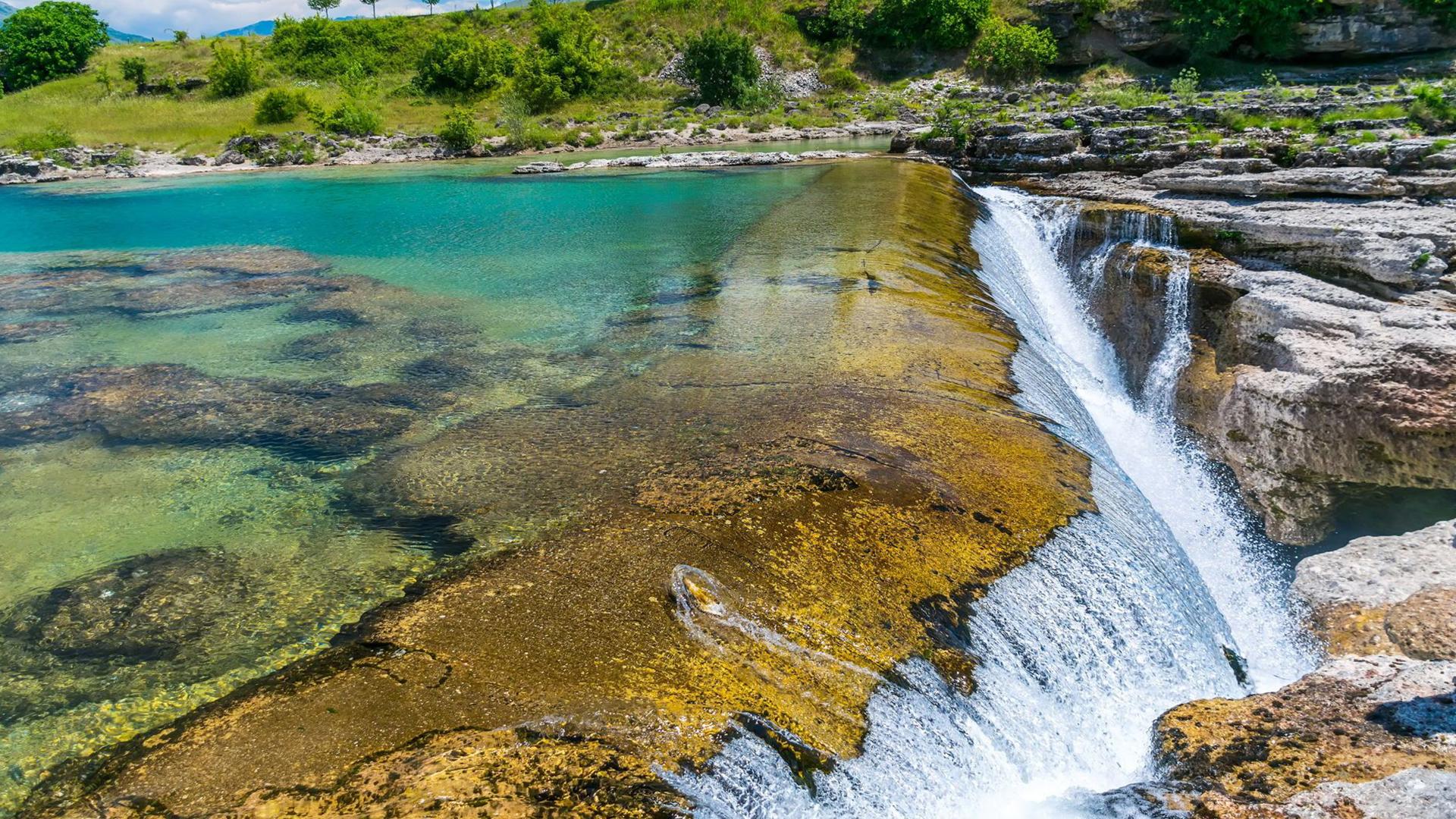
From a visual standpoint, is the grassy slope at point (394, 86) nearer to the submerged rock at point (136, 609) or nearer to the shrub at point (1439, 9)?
the shrub at point (1439, 9)

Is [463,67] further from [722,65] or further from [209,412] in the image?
[209,412]

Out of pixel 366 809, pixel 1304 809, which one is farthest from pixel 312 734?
pixel 1304 809

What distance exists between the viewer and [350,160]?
41062mm

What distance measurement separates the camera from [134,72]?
52.9 m

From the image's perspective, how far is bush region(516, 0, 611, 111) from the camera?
51406mm

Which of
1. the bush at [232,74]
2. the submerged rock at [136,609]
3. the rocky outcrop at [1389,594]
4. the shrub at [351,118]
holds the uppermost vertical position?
the bush at [232,74]

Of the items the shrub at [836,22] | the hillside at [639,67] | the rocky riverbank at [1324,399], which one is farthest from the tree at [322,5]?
the rocky riverbank at [1324,399]

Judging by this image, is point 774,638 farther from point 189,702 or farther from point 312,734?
point 189,702

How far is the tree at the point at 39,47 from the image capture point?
5462 centimetres

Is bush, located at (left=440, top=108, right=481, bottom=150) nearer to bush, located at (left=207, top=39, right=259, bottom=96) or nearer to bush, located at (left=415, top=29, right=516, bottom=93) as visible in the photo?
bush, located at (left=415, top=29, right=516, bottom=93)

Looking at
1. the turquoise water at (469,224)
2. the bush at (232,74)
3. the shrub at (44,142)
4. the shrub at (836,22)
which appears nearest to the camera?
→ the turquoise water at (469,224)

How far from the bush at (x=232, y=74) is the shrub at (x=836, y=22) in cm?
3797

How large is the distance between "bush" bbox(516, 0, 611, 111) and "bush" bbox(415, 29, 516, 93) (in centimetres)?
159

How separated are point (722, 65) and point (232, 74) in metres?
31.9
